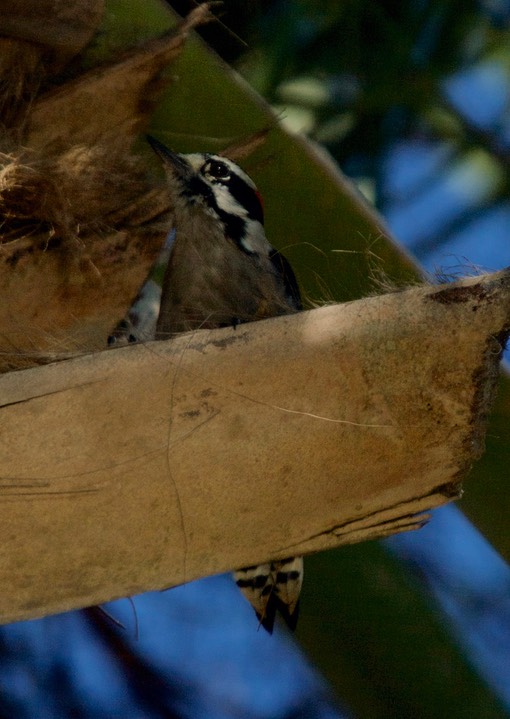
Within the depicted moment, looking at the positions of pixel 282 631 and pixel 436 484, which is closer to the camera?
pixel 436 484

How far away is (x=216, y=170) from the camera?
3.07 meters

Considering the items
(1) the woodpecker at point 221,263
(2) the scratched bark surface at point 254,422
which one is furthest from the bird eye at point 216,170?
(2) the scratched bark surface at point 254,422

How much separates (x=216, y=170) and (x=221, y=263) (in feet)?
0.76

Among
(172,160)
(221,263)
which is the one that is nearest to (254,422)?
(221,263)

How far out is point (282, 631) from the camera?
2.54 m

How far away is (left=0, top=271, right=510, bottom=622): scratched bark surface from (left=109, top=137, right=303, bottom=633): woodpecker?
0.61 meters

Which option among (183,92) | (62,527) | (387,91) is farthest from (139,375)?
(387,91)

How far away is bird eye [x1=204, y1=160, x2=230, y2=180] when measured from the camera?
3.04 metres

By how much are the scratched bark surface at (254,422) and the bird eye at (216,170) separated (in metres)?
1.02

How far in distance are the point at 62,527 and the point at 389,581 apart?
0.60 metres

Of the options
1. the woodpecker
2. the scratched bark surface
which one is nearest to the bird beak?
the woodpecker

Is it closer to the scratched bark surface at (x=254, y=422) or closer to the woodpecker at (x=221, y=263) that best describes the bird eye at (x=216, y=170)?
the woodpecker at (x=221, y=263)

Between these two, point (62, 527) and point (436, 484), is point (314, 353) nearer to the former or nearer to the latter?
point (436, 484)

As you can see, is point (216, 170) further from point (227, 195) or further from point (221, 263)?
point (221, 263)
